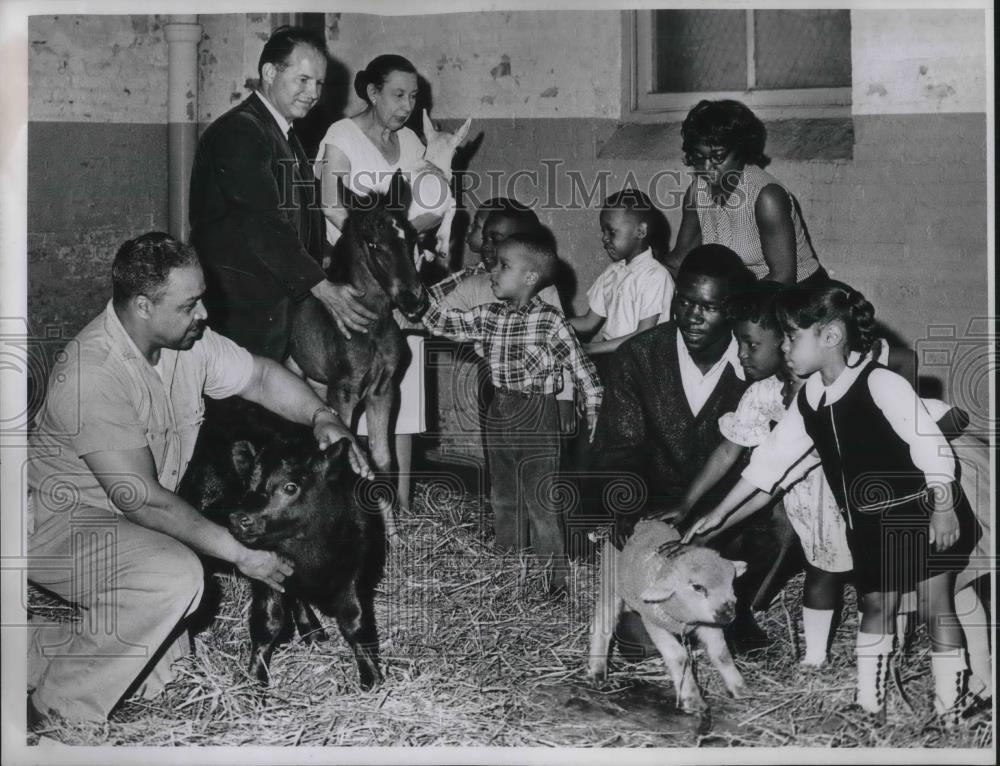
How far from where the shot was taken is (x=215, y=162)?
5.27 metres

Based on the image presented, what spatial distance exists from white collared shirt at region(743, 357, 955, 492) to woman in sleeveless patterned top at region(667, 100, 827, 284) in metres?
0.55

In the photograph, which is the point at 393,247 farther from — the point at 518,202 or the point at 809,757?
the point at 809,757

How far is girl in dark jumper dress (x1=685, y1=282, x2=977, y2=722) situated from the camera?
497cm

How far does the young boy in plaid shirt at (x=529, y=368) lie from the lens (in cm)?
525

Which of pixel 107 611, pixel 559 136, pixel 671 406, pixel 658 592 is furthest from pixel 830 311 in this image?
pixel 107 611

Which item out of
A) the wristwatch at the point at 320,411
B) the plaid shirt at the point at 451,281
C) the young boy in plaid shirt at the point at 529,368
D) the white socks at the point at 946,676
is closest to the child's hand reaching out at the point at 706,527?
the young boy in plaid shirt at the point at 529,368

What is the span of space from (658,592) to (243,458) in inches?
71.8

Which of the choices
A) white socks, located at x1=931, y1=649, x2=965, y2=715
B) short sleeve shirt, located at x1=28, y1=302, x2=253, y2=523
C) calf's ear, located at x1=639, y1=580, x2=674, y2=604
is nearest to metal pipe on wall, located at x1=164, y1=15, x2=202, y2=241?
short sleeve shirt, located at x1=28, y1=302, x2=253, y2=523

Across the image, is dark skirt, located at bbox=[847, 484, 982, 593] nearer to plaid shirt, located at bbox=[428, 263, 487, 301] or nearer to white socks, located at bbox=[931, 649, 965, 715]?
white socks, located at bbox=[931, 649, 965, 715]

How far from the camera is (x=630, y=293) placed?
17.5ft

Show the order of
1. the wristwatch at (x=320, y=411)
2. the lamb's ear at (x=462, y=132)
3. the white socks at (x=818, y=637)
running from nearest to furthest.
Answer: the white socks at (x=818, y=637), the wristwatch at (x=320, y=411), the lamb's ear at (x=462, y=132)

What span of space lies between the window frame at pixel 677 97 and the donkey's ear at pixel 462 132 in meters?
0.72

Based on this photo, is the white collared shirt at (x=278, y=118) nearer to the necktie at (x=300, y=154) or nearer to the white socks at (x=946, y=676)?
the necktie at (x=300, y=154)

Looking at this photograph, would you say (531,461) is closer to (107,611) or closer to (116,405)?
(116,405)
